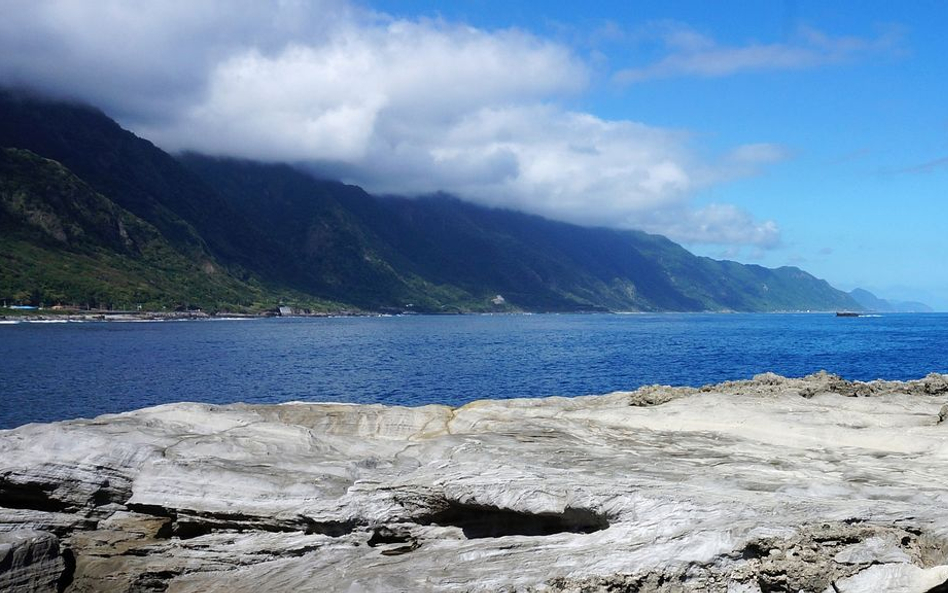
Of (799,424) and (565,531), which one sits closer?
(565,531)

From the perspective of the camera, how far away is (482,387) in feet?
244

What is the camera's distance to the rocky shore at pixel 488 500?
1362cm

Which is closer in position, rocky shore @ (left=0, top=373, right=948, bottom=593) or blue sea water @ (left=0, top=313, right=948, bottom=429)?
rocky shore @ (left=0, top=373, right=948, bottom=593)

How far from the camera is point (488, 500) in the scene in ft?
57.3

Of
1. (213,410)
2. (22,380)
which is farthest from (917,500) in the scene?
(22,380)

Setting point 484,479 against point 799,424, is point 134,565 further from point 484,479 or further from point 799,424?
point 799,424

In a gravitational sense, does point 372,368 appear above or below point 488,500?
below

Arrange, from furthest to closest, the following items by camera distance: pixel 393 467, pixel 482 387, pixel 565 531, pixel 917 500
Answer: pixel 482 387
pixel 393 467
pixel 565 531
pixel 917 500

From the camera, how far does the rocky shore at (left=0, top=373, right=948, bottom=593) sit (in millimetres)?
13617

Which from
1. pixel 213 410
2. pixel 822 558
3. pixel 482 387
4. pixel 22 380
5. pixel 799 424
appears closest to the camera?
pixel 822 558

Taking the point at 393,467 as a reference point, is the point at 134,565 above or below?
below

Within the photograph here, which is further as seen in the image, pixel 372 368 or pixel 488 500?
pixel 372 368

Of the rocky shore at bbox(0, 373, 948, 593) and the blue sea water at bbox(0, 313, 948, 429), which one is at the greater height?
the rocky shore at bbox(0, 373, 948, 593)

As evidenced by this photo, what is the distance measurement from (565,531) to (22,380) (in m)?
→ 81.1
